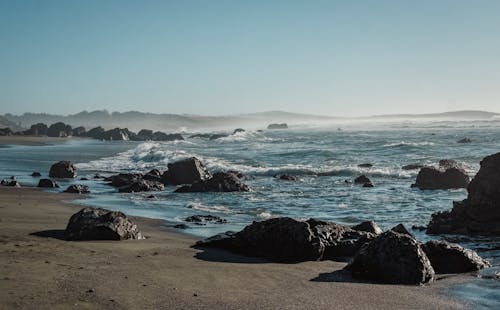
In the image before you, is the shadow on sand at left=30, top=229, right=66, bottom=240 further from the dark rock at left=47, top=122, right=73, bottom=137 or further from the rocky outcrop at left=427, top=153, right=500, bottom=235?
the dark rock at left=47, top=122, right=73, bottom=137

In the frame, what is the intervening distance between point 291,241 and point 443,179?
13.3 m

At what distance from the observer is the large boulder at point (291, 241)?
8.61 m

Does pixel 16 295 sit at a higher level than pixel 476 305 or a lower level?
higher

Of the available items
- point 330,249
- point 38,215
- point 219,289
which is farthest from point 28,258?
point 38,215

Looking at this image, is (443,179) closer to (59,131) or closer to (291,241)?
(291,241)

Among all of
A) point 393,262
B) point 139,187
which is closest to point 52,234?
point 393,262

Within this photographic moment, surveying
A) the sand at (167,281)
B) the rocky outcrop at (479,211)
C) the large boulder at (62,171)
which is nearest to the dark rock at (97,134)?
the large boulder at (62,171)

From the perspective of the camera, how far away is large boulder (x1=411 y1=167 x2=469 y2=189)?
20219mm

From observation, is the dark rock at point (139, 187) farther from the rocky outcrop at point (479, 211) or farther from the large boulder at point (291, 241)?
the rocky outcrop at point (479, 211)

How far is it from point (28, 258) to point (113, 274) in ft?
4.54

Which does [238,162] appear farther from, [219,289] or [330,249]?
[219,289]

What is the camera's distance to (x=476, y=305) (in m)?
6.13

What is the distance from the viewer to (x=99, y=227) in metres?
9.41

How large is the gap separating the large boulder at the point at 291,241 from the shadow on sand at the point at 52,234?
2.29m
